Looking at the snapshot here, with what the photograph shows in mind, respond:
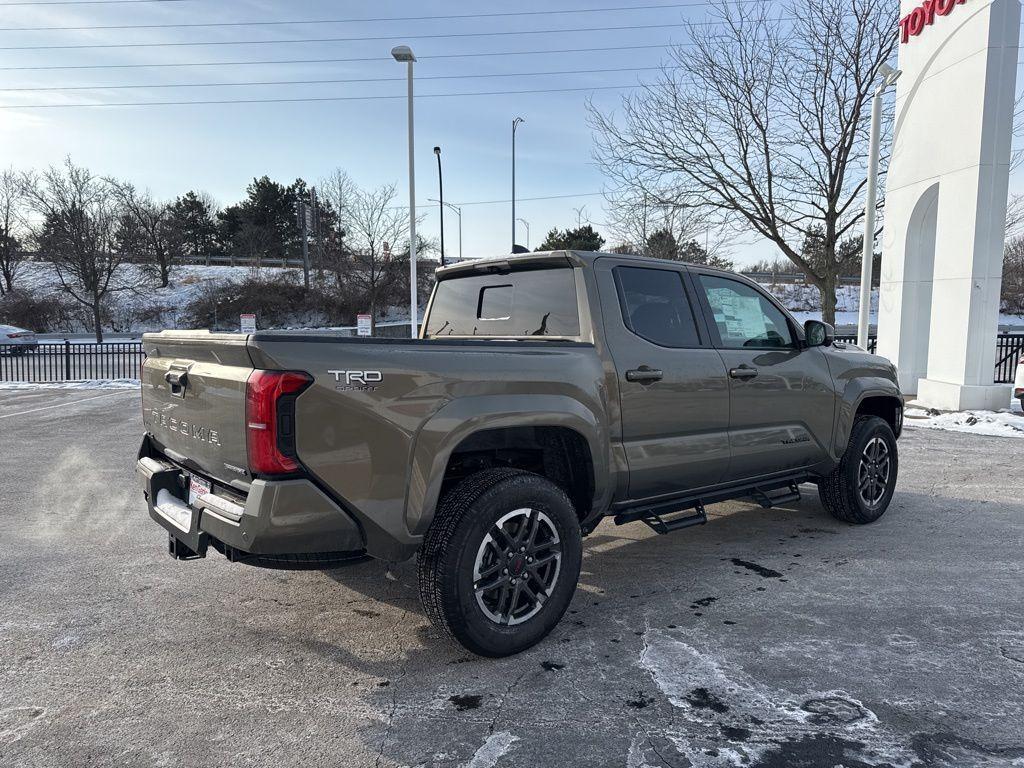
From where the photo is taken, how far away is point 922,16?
12.4 metres

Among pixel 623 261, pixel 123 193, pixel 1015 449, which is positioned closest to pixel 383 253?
pixel 123 193

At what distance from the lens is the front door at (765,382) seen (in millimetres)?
4551

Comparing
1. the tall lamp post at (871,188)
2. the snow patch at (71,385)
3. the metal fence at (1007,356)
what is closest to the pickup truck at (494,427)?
the tall lamp post at (871,188)

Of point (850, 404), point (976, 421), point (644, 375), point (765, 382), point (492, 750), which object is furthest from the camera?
Answer: point (976, 421)

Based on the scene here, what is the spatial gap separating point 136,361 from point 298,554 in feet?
77.1

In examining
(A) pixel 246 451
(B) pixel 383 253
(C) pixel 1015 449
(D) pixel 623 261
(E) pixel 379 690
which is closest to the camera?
(A) pixel 246 451

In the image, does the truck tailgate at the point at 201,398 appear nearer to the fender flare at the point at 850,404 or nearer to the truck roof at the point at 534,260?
the truck roof at the point at 534,260

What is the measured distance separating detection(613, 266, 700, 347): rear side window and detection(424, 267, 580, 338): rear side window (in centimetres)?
33

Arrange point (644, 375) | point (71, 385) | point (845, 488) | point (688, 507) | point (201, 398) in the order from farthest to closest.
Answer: point (71, 385) < point (845, 488) < point (688, 507) < point (644, 375) < point (201, 398)

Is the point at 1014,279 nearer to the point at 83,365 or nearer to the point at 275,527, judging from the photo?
the point at 83,365

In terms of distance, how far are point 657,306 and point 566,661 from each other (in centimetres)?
211

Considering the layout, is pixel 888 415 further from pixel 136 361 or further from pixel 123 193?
pixel 123 193

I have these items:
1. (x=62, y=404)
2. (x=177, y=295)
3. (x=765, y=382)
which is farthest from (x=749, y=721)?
(x=177, y=295)

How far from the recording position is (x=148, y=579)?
4.45m
